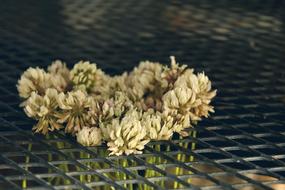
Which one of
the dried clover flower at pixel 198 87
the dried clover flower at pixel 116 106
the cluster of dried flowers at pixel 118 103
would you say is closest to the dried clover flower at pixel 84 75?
the cluster of dried flowers at pixel 118 103

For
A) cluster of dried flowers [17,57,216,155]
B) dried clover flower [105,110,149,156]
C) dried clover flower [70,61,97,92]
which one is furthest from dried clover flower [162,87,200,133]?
dried clover flower [70,61,97,92]

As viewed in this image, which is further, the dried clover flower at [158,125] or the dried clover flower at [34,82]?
the dried clover flower at [34,82]

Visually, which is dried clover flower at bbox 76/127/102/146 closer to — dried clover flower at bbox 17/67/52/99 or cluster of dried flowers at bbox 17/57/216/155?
cluster of dried flowers at bbox 17/57/216/155

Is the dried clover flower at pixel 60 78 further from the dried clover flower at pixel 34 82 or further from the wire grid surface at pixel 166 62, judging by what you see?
the wire grid surface at pixel 166 62

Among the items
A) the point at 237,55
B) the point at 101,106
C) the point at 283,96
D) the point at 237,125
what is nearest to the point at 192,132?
the point at 237,125

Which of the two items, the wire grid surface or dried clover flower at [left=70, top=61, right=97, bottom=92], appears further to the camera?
dried clover flower at [left=70, top=61, right=97, bottom=92]

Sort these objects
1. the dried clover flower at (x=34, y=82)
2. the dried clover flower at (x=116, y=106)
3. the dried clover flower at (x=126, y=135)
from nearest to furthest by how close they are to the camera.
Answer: the dried clover flower at (x=126, y=135) → the dried clover flower at (x=116, y=106) → the dried clover flower at (x=34, y=82)

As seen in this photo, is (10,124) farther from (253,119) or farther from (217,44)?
(217,44)

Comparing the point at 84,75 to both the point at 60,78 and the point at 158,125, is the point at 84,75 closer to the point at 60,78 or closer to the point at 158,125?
the point at 60,78
